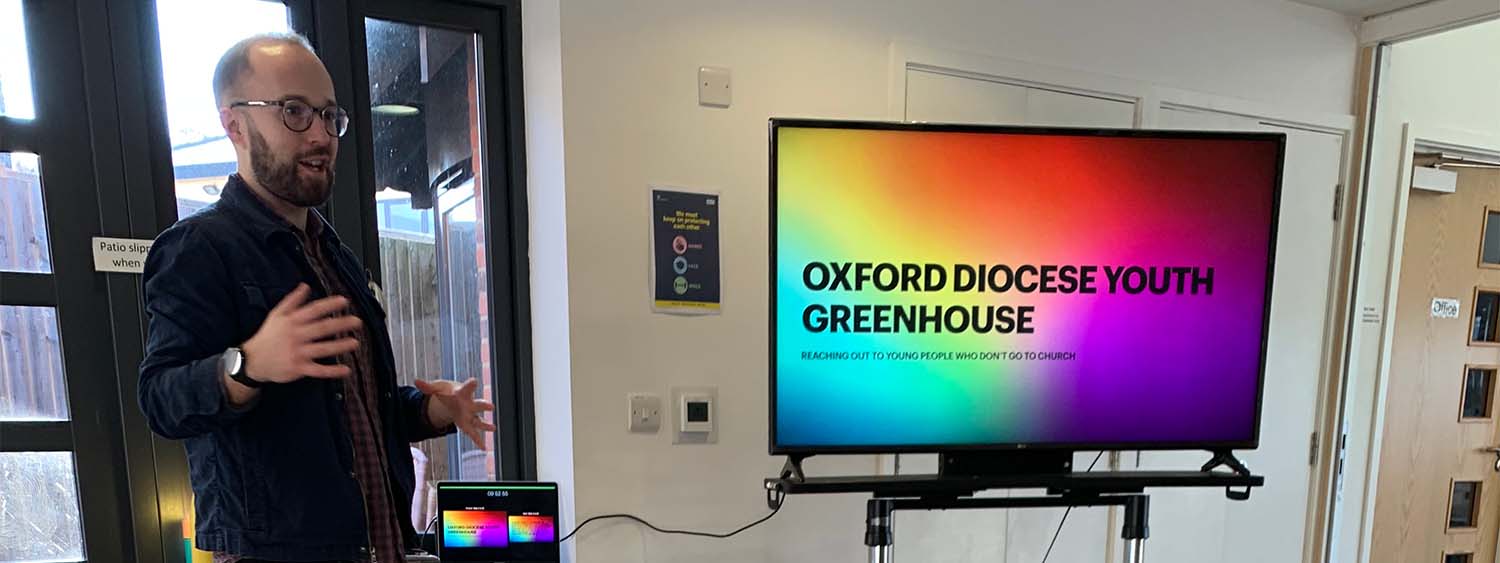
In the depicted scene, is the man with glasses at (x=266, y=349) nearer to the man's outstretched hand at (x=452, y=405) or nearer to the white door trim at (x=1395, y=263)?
the man's outstretched hand at (x=452, y=405)

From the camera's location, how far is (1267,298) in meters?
1.29

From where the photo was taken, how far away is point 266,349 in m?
0.89

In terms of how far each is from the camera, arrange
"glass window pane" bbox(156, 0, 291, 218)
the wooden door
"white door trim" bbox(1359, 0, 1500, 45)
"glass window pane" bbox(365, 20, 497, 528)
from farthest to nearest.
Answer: the wooden door < "white door trim" bbox(1359, 0, 1500, 45) < "glass window pane" bbox(365, 20, 497, 528) < "glass window pane" bbox(156, 0, 291, 218)

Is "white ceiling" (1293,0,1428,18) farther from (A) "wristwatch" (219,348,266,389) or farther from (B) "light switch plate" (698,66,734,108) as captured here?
(A) "wristwatch" (219,348,266,389)

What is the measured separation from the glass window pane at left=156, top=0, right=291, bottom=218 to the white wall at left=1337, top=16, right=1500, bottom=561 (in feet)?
11.5

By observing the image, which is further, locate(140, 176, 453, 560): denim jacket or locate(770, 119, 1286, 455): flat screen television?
locate(770, 119, 1286, 455): flat screen television

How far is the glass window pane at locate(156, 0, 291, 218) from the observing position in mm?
1464

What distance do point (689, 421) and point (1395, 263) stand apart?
2.68 metres

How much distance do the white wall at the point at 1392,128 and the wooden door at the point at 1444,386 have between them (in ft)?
0.82

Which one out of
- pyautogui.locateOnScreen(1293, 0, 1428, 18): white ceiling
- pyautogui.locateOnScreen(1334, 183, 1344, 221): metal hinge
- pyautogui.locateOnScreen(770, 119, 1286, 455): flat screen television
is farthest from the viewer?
pyautogui.locateOnScreen(1334, 183, 1344, 221): metal hinge

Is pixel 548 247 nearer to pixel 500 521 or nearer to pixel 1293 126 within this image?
pixel 500 521

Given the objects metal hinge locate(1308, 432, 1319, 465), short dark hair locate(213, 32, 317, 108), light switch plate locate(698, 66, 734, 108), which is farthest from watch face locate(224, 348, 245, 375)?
metal hinge locate(1308, 432, 1319, 465)

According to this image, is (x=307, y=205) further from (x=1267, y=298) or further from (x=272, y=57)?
(x=1267, y=298)

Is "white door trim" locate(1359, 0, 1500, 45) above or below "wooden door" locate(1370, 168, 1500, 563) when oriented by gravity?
above
